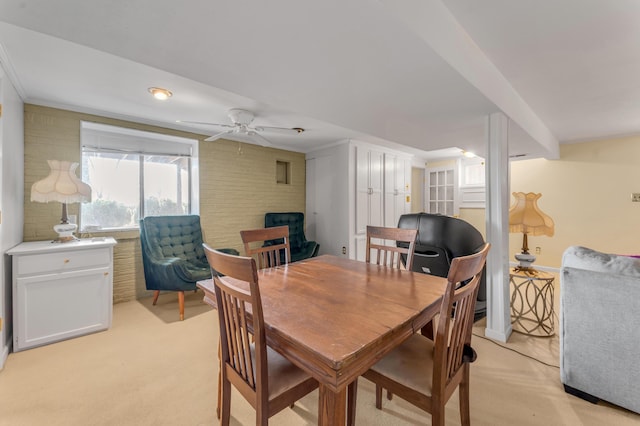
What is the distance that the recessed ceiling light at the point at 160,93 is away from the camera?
233 centimetres

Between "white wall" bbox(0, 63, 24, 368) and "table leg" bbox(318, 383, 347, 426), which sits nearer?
"table leg" bbox(318, 383, 347, 426)

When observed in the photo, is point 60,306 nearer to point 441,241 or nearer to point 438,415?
point 438,415

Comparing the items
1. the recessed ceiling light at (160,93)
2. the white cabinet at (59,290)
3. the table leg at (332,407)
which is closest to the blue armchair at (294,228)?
the white cabinet at (59,290)

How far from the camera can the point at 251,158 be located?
14.0ft

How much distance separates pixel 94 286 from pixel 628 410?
161 inches

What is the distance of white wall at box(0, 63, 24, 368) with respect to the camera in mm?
1916

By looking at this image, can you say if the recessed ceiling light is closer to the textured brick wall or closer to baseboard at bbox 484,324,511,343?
the textured brick wall

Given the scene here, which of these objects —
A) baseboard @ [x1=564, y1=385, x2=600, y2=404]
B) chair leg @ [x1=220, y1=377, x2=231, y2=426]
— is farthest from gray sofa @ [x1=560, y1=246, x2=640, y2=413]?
chair leg @ [x1=220, y1=377, x2=231, y2=426]

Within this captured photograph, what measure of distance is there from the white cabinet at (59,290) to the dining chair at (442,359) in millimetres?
2546

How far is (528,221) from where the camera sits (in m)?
2.45

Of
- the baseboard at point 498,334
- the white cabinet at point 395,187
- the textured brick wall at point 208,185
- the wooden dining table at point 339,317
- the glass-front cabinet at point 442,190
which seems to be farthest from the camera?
the glass-front cabinet at point 442,190

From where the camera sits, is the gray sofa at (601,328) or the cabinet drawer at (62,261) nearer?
the gray sofa at (601,328)

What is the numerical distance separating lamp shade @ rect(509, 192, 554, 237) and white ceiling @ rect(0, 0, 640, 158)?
777 millimetres

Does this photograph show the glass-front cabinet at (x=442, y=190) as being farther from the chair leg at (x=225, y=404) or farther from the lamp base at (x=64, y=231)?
the lamp base at (x=64, y=231)
